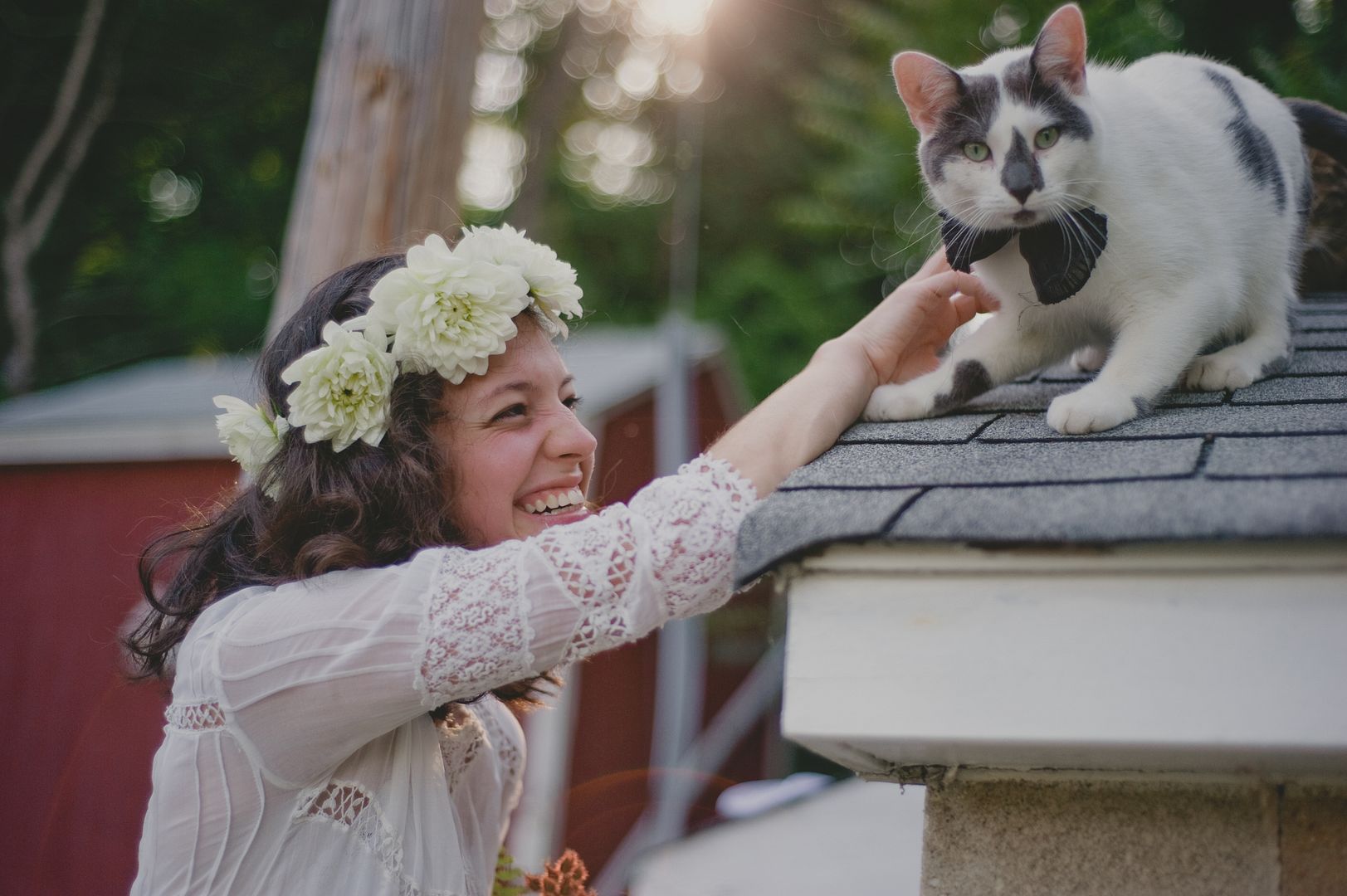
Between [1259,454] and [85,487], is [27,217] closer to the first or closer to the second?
[85,487]

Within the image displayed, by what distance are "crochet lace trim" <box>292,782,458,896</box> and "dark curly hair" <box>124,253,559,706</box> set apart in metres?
0.33

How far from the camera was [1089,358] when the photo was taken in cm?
205

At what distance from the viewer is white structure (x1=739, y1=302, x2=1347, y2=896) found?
3.28 feet

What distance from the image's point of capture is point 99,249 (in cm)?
1391

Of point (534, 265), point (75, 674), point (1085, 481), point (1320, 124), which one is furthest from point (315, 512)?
point (75, 674)

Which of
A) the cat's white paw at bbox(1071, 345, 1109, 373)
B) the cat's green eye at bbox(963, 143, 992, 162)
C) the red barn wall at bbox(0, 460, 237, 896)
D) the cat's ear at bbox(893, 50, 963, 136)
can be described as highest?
the cat's ear at bbox(893, 50, 963, 136)

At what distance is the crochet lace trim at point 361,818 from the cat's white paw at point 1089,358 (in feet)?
4.71

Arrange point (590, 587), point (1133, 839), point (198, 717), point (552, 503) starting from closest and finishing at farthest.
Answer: point (1133, 839) < point (590, 587) < point (198, 717) < point (552, 503)

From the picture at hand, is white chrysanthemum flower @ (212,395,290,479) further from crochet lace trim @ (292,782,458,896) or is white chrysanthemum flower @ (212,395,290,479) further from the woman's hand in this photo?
the woman's hand

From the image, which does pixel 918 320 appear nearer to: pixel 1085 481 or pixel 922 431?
pixel 922 431

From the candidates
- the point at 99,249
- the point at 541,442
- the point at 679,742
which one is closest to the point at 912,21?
the point at 679,742

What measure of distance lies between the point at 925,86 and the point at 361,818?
1.44 m

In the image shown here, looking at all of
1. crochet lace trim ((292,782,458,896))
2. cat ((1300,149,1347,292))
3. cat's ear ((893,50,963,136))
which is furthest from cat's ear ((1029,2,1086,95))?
crochet lace trim ((292,782,458,896))

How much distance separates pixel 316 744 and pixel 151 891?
38 cm
